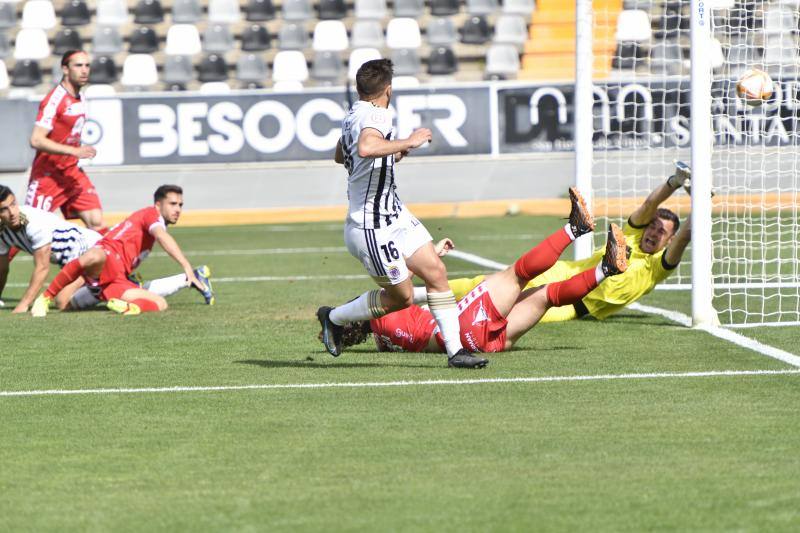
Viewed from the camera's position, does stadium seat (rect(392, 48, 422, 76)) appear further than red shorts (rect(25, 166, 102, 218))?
Yes

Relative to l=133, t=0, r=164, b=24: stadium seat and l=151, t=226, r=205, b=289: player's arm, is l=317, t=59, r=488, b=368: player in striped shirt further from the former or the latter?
l=133, t=0, r=164, b=24: stadium seat

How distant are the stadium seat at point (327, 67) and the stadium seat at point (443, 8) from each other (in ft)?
8.69

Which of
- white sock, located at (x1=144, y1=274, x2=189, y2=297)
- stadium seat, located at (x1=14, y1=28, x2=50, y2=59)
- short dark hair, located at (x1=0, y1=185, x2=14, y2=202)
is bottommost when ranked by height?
white sock, located at (x1=144, y1=274, x2=189, y2=297)

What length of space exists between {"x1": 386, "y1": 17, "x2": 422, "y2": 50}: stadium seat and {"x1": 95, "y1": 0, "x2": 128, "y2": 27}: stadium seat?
573cm

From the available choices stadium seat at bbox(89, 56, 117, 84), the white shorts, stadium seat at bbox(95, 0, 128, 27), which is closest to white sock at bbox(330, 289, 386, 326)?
the white shorts

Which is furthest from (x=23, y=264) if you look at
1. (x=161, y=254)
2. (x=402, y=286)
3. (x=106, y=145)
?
(x=402, y=286)

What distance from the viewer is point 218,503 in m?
4.93

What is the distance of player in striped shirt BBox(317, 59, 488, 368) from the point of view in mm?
7609

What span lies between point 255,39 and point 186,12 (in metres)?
1.80

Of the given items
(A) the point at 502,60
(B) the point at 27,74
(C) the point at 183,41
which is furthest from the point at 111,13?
(A) the point at 502,60

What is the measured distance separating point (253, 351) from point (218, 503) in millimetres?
4097

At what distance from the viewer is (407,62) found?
26.5 meters

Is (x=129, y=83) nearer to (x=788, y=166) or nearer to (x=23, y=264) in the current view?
(x=23, y=264)

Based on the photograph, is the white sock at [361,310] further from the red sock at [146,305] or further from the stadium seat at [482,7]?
the stadium seat at [482,7]
